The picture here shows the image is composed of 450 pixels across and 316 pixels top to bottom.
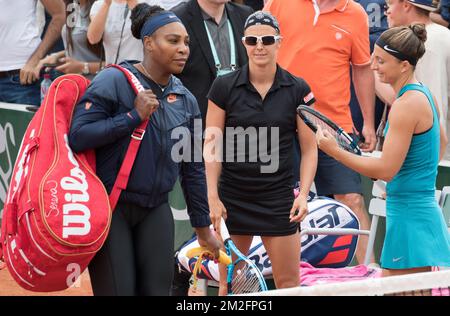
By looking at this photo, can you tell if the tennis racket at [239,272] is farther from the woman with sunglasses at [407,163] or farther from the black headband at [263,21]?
the black headband at [263,21]

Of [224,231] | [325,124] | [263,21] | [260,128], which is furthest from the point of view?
[263,21]

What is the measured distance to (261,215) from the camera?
6.97m

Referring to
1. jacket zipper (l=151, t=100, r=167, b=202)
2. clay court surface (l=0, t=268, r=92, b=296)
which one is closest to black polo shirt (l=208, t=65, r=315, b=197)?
jacket zipper (l=151, t=100, r=167, b=202)

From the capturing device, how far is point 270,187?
6992mm

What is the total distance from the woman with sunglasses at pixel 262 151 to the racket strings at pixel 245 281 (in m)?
0.31

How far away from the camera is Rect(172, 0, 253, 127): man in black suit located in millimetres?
8695

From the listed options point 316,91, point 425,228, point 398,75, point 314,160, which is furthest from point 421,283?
point 316,91

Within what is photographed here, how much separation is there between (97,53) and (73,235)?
487 cm

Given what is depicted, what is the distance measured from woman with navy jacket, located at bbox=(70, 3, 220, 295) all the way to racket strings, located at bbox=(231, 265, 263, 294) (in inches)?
27.6

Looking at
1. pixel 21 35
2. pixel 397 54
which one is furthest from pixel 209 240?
pixel 21 35

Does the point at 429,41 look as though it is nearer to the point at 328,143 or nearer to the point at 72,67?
the point at 328,143

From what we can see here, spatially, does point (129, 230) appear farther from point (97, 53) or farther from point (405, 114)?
point (97, 53)

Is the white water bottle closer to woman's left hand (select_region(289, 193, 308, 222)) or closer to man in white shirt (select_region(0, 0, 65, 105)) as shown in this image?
man in white shirt (select_region(0, 0, 65, 105))

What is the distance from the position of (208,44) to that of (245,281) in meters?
2.66
